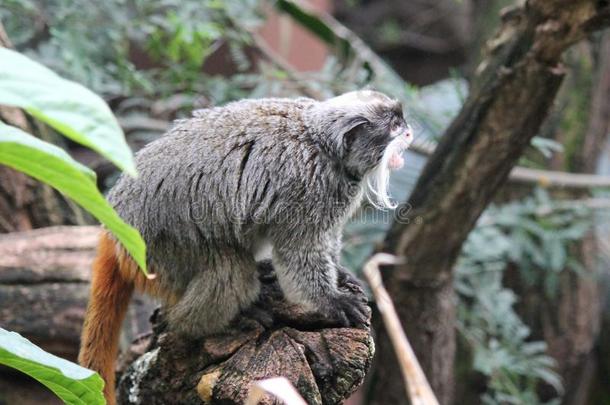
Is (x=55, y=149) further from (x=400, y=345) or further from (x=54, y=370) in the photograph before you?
(x=400, y=345)

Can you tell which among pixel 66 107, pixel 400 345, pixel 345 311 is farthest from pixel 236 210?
pixel 66 107

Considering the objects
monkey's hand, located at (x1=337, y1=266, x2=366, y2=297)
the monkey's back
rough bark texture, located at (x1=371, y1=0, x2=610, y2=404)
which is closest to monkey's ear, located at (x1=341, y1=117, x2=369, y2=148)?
the monkey's back

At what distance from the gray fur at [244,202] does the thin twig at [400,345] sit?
473mm

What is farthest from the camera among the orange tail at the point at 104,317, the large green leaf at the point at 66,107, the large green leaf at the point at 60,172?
the orange tail at the point at 104,317

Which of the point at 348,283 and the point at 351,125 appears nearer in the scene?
the point at 351,125

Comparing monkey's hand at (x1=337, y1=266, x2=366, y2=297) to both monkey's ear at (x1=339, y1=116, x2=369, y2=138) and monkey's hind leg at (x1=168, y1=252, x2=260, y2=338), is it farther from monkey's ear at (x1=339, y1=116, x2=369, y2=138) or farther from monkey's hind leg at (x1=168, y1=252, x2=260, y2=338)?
monkey's ear at (x1=339, y1=116, x2=369, y2=138)

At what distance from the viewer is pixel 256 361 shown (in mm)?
2801

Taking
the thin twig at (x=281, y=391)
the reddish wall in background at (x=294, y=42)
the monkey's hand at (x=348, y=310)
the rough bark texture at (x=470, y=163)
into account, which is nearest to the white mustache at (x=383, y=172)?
the monkey's hand at (x=348, y=310)

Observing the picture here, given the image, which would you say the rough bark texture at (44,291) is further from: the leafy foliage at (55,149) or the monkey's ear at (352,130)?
the leafy foliage at (55,149)

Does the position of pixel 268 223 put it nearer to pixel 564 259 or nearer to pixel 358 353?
pixel 358 353

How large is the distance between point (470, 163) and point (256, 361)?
6.04 ft

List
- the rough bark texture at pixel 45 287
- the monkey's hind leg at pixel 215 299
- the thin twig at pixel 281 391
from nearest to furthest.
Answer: the thin twig at pixel 281 391, the monkey's hind leg at pixel 215 299, the rough bark texture at pixel 45 287

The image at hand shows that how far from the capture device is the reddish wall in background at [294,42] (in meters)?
7.49

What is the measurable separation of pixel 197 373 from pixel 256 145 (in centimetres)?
99
